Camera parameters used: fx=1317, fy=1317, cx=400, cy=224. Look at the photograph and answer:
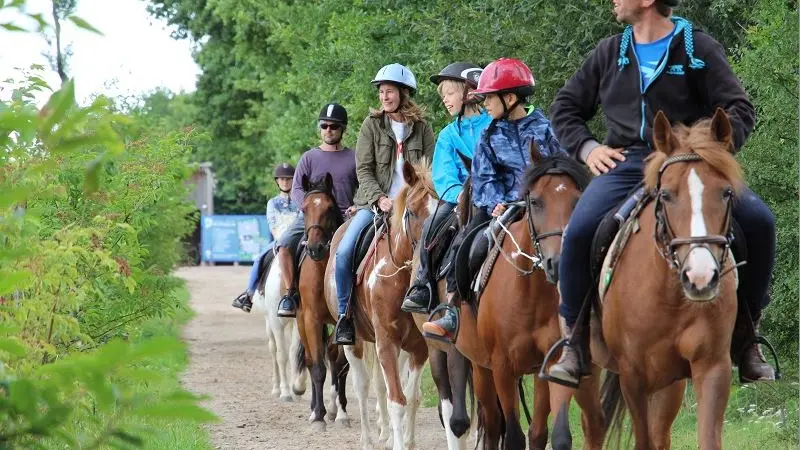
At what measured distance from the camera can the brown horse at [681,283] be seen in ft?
18.5

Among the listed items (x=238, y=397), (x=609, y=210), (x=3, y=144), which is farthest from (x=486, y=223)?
(x=238, y=397)

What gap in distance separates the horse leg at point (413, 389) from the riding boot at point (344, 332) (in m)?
0.67

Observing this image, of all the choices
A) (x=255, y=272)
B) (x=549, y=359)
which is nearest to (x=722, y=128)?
(x=549, y=359)

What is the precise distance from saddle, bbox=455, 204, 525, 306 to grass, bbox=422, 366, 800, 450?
4.97 feet

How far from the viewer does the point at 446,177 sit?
30.9 feet

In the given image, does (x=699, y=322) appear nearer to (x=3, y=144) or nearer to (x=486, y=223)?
(x=486, y=223)

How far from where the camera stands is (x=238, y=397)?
15.6m

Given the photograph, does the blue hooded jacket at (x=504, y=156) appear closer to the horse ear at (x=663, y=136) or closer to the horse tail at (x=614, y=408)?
the horse tail at (x=614, y=408)

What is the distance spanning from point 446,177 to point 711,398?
3.92m

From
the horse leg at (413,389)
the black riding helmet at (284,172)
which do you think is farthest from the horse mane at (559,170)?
the black riding helmet at (284,172)

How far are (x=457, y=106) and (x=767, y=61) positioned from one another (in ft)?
7.49

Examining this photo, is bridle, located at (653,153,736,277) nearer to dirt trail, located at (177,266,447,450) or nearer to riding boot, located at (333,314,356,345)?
dirt trail, located at (177,266,447,450)

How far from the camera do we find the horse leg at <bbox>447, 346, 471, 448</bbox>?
902cm

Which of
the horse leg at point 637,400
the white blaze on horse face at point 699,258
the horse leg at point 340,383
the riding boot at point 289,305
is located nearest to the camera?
the white blaze on horse face at point 699,258
